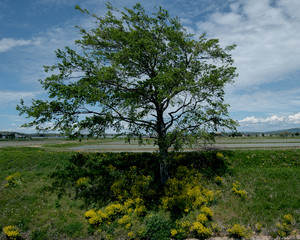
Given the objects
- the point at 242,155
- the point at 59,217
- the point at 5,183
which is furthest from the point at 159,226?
the point at 5,183

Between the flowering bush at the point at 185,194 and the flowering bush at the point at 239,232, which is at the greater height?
the flowering bush at the point at 185,194

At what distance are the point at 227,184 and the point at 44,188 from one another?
11.5 meters

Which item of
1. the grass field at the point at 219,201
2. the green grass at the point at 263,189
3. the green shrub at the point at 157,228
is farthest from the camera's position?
the green grass at the point at 263,189

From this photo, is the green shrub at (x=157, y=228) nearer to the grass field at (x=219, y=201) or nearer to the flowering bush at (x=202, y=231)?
the flowering bush at (x=202, y=231)

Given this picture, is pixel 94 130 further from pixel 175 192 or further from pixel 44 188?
pixel 175 192

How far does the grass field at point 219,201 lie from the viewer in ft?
29.7

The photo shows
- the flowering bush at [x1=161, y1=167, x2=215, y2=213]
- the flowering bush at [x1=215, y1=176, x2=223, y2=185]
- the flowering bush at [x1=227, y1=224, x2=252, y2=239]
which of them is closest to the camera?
the flowering bush at [x1=227, y1=224, x2=252, y2=239]

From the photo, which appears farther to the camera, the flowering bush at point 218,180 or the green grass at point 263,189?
the flowering bush at point 218,180

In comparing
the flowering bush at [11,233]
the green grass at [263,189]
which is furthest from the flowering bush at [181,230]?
the flowering bush at [11,233]

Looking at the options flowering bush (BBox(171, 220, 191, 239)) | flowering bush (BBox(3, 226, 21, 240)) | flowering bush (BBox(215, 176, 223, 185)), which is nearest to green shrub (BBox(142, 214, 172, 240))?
flowering bush (BBox(171, 220, 191, 239))

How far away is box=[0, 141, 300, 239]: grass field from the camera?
9.04 m

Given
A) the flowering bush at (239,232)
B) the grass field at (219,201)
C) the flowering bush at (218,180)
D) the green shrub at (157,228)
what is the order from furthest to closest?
the flowering bush at (218,180) < the grass field at (219,201) < the green shrub at (157,228) < the flowering bush at (239,232)

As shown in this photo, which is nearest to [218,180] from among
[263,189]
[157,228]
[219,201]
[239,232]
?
[219,201]

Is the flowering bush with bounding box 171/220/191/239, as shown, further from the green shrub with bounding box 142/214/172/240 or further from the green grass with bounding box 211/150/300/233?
the green grass with bounding box 211/150/300/233
